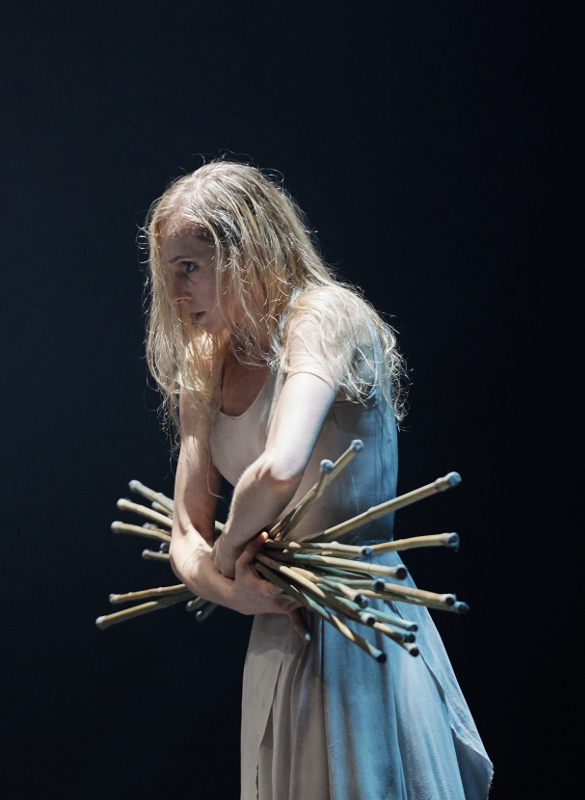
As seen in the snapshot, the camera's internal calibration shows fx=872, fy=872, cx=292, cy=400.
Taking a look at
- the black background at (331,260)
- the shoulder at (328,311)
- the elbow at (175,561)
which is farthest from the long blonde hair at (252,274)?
the black background at (331,260)

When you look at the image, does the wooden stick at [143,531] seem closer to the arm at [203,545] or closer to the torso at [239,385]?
the arm at [203,545]

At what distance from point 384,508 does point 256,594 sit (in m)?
0.21

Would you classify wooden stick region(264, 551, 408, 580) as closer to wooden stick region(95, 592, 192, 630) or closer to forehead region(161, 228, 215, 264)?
wooden stick region(95, 592, 192, 630)

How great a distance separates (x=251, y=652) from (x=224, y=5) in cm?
159

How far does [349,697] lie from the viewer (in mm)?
1143

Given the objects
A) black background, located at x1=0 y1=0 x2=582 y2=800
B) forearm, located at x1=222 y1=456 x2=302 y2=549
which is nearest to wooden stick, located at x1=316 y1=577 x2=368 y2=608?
forearm, located at x1=222 y1=456 x2=302 y2=549

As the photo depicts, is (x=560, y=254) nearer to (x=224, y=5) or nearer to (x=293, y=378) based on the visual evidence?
(x=224, y=5)

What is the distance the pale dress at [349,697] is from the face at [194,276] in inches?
5.2

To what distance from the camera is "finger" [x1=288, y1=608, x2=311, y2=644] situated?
117cm

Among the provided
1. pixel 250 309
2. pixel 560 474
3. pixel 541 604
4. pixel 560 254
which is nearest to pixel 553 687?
pixel 541 604

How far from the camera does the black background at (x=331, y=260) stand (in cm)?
210

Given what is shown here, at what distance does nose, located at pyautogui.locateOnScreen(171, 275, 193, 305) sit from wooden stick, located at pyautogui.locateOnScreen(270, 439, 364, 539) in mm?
320

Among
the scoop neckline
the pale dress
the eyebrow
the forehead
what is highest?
the forehead

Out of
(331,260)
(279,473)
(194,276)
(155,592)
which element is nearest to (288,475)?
(279,473)
